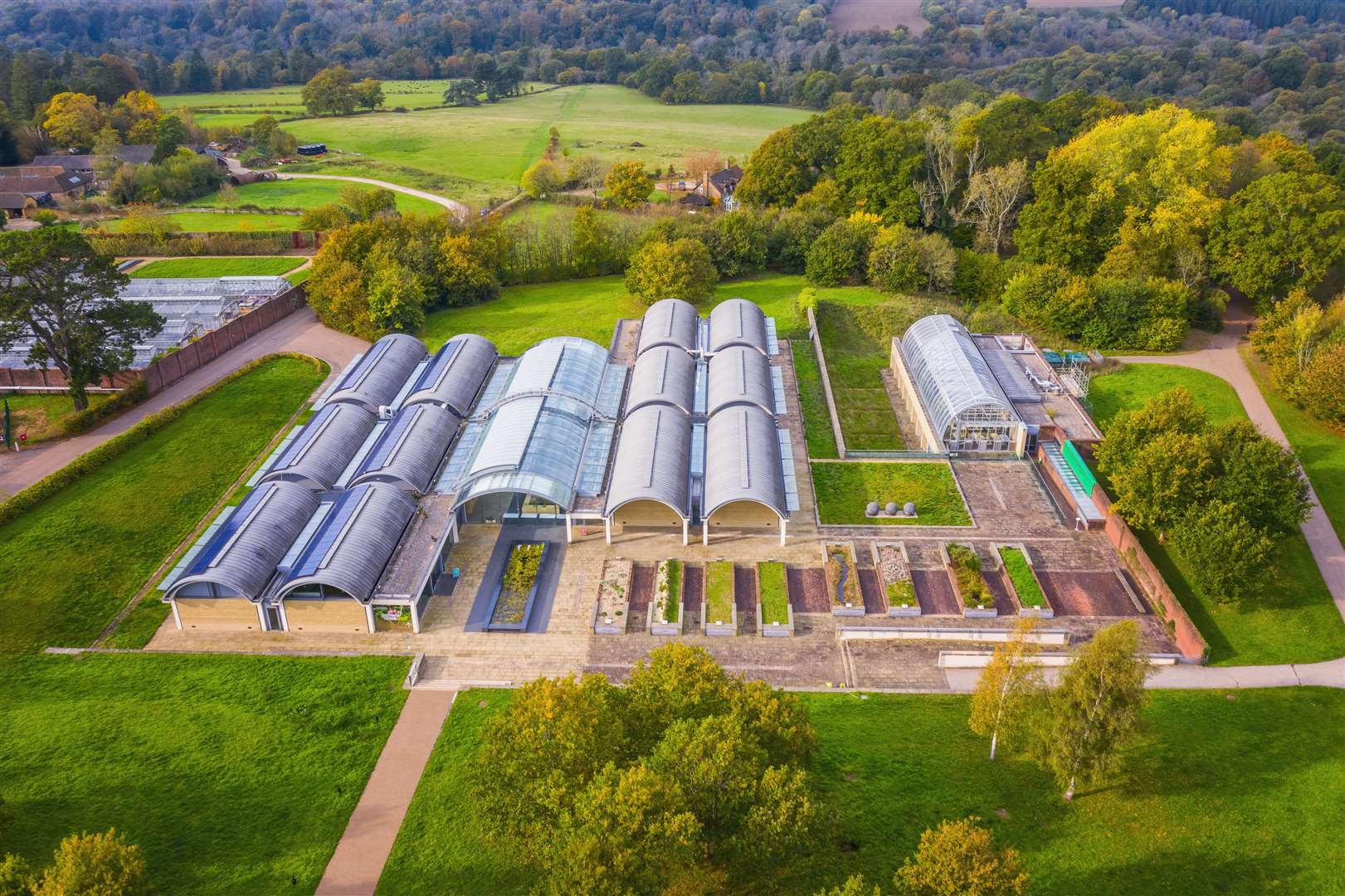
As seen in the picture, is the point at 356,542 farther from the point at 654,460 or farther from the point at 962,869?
the point at 962,869

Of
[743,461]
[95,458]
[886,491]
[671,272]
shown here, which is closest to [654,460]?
[743,461]

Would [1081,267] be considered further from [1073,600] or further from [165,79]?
[165,79]

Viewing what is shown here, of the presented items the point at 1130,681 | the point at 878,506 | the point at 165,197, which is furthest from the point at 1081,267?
the point at 165,197

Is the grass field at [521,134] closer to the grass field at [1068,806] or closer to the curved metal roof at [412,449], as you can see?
the curved metal roof at [412,449]

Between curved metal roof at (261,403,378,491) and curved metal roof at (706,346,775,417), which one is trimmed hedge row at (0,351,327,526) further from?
curved metal roof at (706,346,775,417)

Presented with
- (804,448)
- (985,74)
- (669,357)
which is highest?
(985,74)

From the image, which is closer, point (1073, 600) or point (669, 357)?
point (1073, 600)

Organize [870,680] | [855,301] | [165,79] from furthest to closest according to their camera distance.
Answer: [165,79], [855,301], [870,680]
